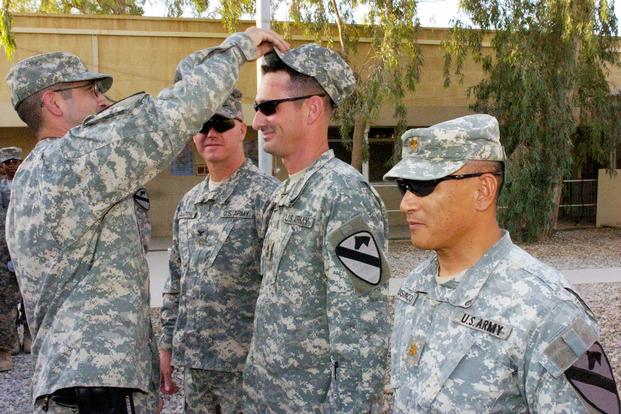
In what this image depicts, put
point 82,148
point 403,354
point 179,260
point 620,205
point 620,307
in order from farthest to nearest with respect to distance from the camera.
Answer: point 620,205 < point 620,307 < point 179,260 < point 82,148 < point 403,354

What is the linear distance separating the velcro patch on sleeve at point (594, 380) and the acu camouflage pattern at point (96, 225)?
1346 millimetres

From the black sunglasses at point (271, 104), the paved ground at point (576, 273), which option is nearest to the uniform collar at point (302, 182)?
the black sunglasses at point (271, 104)

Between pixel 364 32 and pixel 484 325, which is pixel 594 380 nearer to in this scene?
pixel 484 325

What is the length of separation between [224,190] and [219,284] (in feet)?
1.53

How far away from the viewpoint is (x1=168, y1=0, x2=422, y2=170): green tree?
39.3 ft

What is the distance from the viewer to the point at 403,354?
76.0 inches

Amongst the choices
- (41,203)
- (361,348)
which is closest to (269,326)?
(361,348)

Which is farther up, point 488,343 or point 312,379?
point 488,343

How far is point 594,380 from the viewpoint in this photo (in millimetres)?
1563

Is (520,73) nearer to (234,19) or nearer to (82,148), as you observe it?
(234,19)

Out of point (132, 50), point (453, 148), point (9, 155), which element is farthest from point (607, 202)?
point (453, 148)

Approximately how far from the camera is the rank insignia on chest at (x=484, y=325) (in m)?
1.66

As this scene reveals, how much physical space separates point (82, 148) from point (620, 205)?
698 inches

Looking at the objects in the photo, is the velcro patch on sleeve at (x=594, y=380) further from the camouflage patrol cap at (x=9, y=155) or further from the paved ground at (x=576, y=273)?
the camouflage patrol cap at (x=9, y=155)
